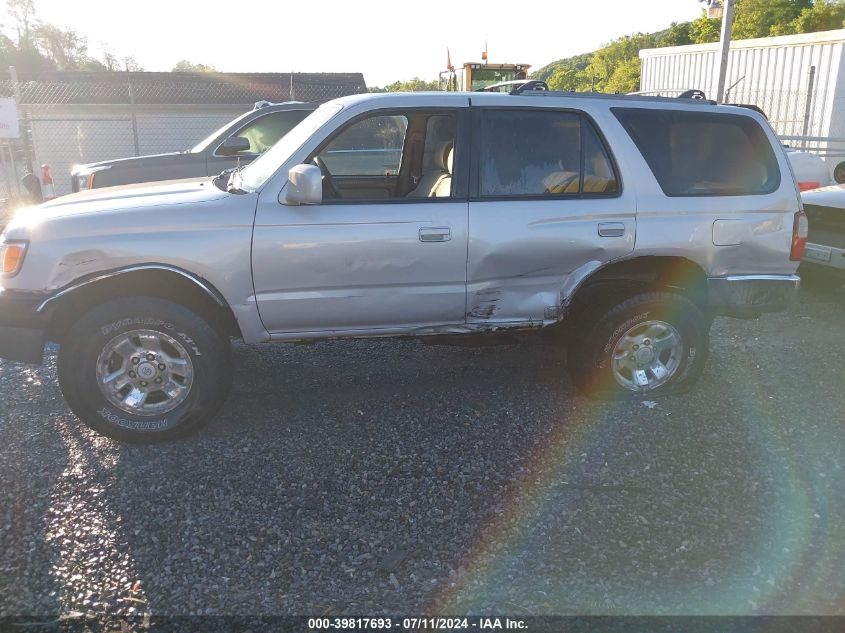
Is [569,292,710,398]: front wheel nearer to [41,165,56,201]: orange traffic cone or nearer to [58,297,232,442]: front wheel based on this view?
[58,297,232,442]: front wheel

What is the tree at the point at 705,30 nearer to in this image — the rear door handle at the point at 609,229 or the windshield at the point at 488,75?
the windshield at the point at 488,75

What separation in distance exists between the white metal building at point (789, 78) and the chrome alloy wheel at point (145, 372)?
13.2 metres

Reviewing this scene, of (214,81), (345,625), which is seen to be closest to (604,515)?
(345,625)

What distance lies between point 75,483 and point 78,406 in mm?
488

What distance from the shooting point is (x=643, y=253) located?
4293 millimetres

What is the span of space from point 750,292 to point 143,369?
3662 mm

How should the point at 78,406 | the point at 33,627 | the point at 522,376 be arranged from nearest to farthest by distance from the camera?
the point at 33,627 < the point at 78,406 < the point at 522,376

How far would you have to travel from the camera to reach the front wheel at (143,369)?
12.6ft

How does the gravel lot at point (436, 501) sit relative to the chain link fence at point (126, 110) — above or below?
below

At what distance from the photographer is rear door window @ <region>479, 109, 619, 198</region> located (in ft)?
13.7

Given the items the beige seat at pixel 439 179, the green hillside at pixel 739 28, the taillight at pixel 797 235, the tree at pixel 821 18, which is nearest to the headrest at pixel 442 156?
the beige seat at pixel 439 179

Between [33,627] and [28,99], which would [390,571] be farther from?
[28,99]

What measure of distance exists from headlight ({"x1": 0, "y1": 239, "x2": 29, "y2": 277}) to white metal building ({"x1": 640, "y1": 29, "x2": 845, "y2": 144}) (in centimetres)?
1355

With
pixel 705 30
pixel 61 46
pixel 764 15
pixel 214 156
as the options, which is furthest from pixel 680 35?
pixel 61 46
